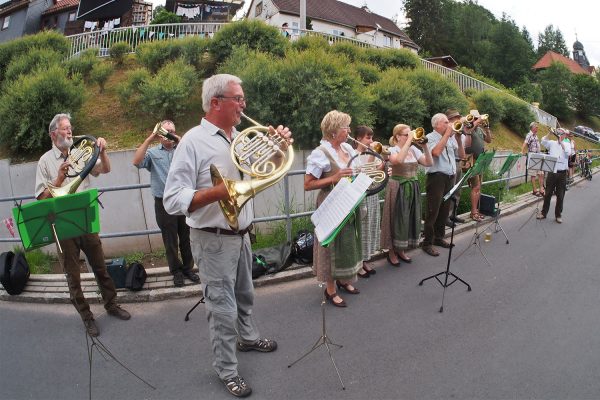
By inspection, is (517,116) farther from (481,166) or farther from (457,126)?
(481,166)

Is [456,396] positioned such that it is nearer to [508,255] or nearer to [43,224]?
[43,224]

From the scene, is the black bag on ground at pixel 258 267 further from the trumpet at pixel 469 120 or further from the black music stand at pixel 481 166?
the trumpet at pixel 469 120

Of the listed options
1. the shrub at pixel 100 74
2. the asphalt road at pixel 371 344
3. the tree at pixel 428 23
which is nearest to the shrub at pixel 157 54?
the shrub at pixel 100 74

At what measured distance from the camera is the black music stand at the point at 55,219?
9.59 ft

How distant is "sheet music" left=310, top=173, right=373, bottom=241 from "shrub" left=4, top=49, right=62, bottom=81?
36.1 feet

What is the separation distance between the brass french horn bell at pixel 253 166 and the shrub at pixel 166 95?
751 cm

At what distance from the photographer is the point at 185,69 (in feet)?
34.4

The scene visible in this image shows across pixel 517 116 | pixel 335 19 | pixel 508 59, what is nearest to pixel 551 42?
pixel 508 59

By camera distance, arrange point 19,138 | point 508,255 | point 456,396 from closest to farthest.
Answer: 1. point 456,396
2. point 508,255
3. point 19,138

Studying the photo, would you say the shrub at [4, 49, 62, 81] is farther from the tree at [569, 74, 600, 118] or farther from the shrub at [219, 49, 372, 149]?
the tree at [569, 74, 600, 118]

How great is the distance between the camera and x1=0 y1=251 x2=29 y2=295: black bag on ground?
474 centimetres

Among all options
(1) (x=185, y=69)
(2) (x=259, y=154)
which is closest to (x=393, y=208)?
(2) (x=259, y=154)

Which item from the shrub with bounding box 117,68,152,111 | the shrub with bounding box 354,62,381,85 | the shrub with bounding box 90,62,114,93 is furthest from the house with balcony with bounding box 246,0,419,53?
the shrub with bounding box 117,68,152,111

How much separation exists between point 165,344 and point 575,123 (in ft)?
168
